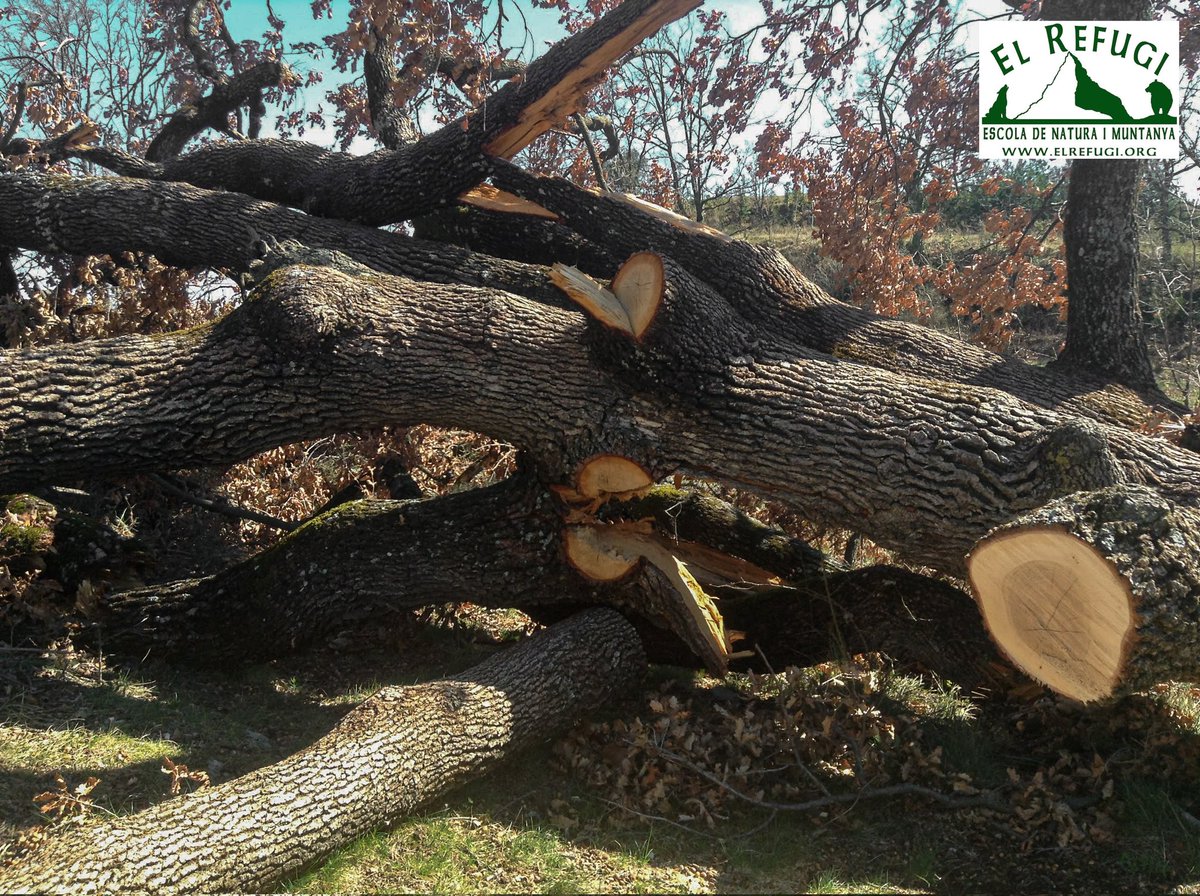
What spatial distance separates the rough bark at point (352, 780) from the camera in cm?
289

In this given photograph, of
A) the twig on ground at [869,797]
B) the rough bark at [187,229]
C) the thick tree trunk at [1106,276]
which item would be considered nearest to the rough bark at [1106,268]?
the thick tree trunk at [1106,276]

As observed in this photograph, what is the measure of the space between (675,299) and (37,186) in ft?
15.2

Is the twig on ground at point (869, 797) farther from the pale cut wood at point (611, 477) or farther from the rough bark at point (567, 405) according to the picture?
the pale cut wood at point (611, 477)

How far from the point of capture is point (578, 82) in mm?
6039

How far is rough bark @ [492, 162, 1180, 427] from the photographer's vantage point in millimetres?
5234

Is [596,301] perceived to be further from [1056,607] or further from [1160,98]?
[1160,98]

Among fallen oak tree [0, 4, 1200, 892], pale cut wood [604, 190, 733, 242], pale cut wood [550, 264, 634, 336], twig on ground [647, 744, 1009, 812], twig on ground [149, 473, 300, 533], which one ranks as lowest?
twig on ground [647, 744, 1009, 812]

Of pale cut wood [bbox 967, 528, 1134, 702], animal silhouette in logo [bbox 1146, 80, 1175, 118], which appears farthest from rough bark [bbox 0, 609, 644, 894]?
animal silhouette in logo [bbox 1146, 80, 1175, 118]

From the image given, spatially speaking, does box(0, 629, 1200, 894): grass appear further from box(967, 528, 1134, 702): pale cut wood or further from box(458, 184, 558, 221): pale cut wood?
box(458, 184, 558, 221): pale cut wood

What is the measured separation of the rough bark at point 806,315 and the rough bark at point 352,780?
2.18 m

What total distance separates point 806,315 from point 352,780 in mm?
3735

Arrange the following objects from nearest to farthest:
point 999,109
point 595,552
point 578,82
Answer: point 595,552 → point 578,82 → point 999,109

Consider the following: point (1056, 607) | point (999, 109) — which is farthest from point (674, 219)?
point (1056, 607)

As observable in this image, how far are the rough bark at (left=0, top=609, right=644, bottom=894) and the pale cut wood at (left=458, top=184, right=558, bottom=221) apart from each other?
9.97 ft
